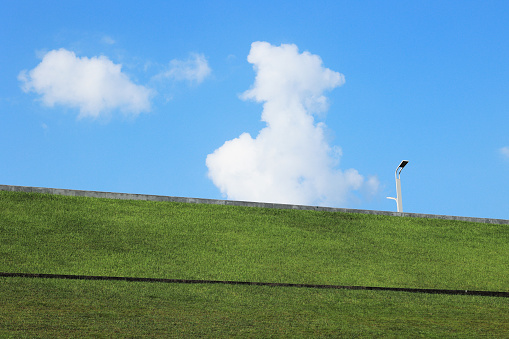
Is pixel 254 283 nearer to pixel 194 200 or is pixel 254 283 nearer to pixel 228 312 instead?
pixel 228 312

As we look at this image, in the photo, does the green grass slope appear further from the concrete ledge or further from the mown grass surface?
the mown grass surface

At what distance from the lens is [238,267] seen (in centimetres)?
1545

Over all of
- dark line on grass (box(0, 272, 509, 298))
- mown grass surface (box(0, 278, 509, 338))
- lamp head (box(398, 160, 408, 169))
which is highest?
lamp head (box(398, 160, 408, 169))

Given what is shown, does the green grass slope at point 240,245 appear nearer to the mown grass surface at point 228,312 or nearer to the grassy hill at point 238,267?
the grassy hill at point 238,267

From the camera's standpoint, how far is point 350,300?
11859mm

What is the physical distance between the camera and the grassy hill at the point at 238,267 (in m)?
9.16

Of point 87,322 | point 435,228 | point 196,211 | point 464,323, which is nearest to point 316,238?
point 196,211

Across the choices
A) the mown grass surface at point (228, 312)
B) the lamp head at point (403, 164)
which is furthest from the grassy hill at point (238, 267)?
the lamp head at point (403, 164)

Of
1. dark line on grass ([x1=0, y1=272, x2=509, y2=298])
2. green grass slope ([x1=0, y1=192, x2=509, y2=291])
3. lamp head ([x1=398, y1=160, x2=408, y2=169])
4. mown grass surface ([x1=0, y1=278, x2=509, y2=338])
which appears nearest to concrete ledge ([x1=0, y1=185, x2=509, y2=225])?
green grass slope ([x1=0, y1=192, x2=509, y2=291])

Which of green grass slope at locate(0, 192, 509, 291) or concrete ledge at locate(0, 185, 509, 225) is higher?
concrete ledge at locate(0, 185, 509, 225)

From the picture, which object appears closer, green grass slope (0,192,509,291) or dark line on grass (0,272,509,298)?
dark line on grass (0,272,509,298)

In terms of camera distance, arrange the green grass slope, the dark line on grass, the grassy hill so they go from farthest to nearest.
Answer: the green grass slope, the dark line on grass, the grassy hill

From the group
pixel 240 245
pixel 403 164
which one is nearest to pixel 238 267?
pixel 240 245

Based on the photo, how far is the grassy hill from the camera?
360 inches
